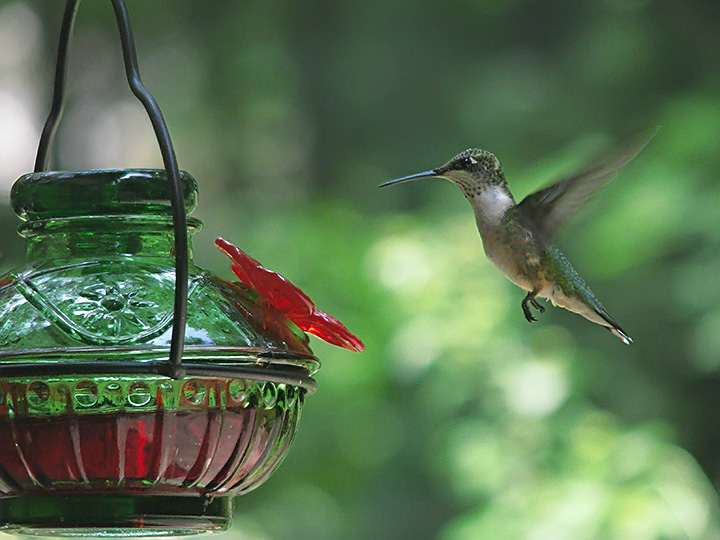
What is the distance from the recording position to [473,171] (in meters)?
1.79

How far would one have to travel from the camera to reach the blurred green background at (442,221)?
3.62m

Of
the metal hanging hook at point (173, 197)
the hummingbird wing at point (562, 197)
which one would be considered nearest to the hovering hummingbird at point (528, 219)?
the hummingbird wing at point (562, 197)

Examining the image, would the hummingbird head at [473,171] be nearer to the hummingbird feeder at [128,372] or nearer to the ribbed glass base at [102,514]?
the hummingbird feeder at [128,372]

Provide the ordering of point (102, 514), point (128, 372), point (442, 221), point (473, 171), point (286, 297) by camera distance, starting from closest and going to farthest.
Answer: point (128, 372) → point (102, 514) → point (286, 297) → point (473, 171) → point (442, 221)

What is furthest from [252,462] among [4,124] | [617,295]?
[4,124]

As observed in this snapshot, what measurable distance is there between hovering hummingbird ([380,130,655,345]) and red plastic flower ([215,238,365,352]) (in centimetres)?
53

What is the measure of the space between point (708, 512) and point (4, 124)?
157 inches

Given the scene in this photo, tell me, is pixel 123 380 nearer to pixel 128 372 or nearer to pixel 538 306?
pixel 128 372

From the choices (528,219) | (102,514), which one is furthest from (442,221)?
(102,514)

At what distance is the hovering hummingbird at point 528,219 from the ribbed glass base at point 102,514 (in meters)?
0.83

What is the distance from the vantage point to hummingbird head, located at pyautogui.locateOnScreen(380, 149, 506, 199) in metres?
1.78

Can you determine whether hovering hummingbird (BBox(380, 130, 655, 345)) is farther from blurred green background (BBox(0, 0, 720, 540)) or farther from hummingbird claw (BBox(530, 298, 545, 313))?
blurred green background (BBox(0, 0, 720, 540))

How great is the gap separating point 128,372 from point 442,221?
10.5 ft

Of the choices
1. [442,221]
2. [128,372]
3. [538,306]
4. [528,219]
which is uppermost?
[442,221]
